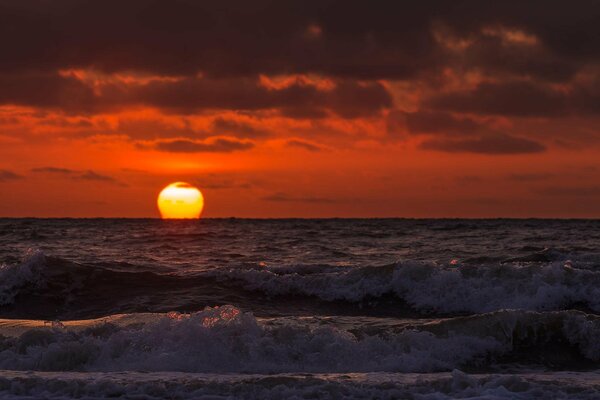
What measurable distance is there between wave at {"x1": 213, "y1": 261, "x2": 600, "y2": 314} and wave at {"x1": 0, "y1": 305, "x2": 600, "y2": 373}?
13.0 ft

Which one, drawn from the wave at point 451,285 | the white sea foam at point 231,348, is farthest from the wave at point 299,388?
the wave at point 451,285

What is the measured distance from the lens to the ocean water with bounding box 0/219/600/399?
9.73m

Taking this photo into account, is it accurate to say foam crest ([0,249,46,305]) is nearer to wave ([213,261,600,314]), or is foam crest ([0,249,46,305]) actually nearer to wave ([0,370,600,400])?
wave ([213,261,600,314])

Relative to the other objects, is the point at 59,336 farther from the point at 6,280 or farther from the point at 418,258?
the point at 418,258

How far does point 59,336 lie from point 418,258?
673 inches

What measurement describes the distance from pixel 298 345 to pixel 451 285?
7119 mm

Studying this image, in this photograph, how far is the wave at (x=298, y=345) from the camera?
11.6 metres

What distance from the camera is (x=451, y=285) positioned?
1817 cm

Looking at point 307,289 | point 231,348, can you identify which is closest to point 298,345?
point 231,348

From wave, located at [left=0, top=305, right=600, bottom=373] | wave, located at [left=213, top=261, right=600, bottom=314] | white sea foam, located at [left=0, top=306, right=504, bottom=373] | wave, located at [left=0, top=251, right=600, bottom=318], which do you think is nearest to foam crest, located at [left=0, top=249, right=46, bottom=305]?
wave, located at [left=0, top=251, right=600, bottom=318]

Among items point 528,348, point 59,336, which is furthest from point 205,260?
point 528,348

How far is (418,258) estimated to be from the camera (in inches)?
1072

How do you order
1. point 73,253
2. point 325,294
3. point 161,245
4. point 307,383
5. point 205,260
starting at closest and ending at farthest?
point 307,383 → point 325,294 → point 205,260 → point 73,253 → point 161,245

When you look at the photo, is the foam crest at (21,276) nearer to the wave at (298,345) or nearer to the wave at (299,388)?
the wave at (298,345)
